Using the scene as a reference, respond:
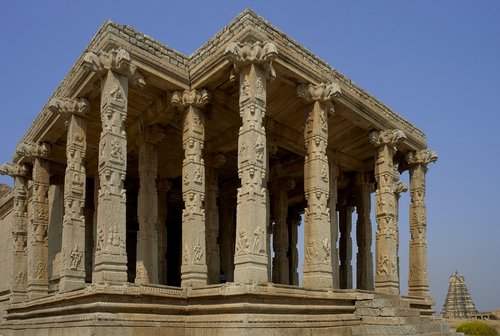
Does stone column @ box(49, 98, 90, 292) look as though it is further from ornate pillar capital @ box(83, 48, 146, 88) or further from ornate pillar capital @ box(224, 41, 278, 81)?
ornate pillar capital @ box(224, 41, 278, 81)

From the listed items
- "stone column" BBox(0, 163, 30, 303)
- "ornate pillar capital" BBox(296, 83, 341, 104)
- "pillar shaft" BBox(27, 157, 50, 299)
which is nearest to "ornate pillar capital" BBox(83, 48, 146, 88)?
"ornate pillar capital" BBox(296, 83, 341, 104)

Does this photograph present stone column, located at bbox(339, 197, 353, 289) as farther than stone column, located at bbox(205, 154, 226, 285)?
Yes

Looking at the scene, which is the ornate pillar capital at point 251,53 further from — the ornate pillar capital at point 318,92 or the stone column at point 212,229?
the stone column at point 212,229

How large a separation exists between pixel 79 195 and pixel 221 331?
6.52m

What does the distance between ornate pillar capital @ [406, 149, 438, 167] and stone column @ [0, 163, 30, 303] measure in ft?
51.1

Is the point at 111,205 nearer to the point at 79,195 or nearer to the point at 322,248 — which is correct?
the point at 79,195

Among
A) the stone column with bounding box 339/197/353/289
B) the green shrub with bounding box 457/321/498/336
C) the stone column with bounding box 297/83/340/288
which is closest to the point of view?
the stone column with bounding box 297/83/340/288

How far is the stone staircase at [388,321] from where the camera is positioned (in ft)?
45.8

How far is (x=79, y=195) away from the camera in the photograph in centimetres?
1603

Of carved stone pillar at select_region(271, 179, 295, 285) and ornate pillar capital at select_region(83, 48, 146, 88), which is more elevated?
ornate pillar capital at select_region(83, 48, 146, 88)

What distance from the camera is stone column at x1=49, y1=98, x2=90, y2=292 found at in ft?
51.0

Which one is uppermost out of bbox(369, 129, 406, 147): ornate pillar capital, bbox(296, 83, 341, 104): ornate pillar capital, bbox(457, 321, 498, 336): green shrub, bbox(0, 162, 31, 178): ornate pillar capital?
bbox(296, 83, 341, 104): ornate pillar capital

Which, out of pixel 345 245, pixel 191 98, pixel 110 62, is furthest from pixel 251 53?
pixel 345 245

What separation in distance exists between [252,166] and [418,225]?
1079cm
